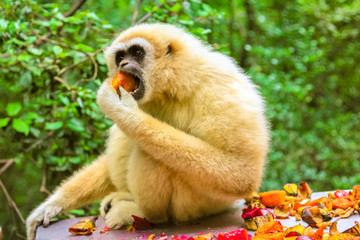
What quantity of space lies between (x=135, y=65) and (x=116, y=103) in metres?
0.39

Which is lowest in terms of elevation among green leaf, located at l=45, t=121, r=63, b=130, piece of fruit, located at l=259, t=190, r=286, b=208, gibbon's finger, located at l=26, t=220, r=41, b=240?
gibbon's finger, located at l=26, t=220, r=41, b=240

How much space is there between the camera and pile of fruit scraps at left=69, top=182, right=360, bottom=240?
86.4 inches

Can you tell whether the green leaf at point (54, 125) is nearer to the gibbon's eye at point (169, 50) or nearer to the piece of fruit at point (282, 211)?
the gibbon's eye at point (169, 50)

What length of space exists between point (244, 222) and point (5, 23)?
2.52 meters

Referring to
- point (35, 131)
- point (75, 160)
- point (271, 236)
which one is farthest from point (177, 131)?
point (35, 131)

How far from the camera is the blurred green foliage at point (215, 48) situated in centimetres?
361

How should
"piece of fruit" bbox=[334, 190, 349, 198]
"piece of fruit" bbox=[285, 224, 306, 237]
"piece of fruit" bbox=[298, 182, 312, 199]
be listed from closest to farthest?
"piece of fruit" bbox=[285, 224, 306, 237]
"piece of fruit" bbox=[334, 190, 349, 198]
"piece of fruit" bbox=[298, 182, 312, 199]

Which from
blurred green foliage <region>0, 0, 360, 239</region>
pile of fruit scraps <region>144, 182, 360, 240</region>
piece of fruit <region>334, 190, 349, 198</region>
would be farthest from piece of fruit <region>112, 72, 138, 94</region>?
piece of fruit <region>334, 190, 349, 198</region>

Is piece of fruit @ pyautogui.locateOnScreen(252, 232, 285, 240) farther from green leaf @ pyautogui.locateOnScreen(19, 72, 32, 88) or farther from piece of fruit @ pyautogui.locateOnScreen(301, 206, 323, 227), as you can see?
green leaf @ pyautogui.locateOnScreen(19, 72, 32, 88)

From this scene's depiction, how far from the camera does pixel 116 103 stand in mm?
2434

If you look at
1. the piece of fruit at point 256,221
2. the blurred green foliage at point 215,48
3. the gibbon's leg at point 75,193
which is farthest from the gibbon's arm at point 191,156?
the blurred green foliage at point 215,48

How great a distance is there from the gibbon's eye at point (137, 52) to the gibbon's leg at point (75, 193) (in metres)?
0.95

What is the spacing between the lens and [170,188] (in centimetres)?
253

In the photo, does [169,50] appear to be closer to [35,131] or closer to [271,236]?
[271,236]
